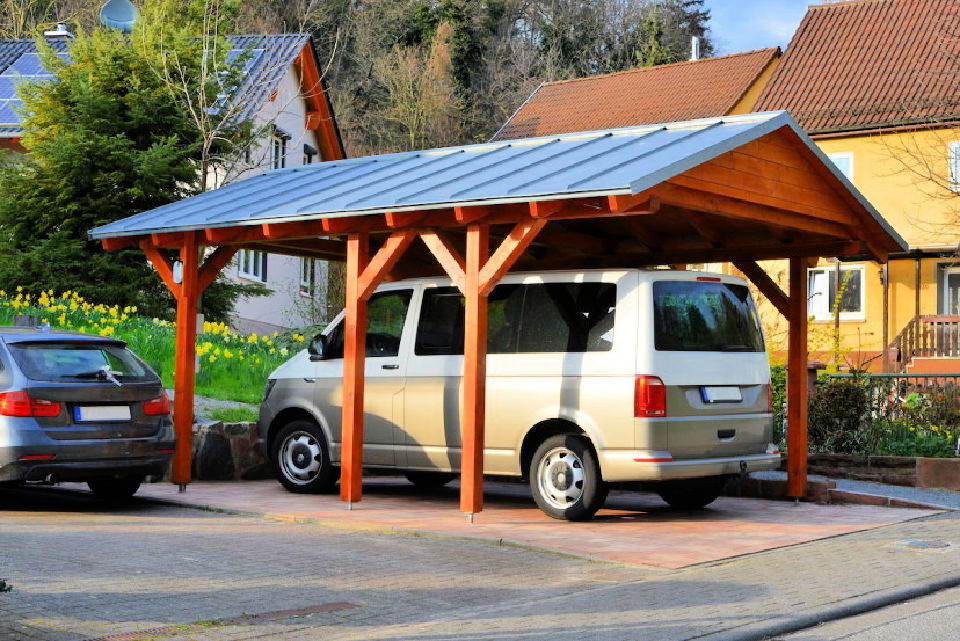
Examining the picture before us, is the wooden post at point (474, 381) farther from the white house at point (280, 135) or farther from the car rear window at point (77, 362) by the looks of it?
the white house at point (280, 135)

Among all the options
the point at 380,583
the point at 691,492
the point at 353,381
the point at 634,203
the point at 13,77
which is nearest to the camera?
the point at 380,583

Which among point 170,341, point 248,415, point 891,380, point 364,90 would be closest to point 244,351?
point 170,341

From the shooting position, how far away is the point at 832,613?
7312 millimetres

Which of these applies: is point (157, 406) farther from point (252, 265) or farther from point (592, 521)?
point (252, 265)

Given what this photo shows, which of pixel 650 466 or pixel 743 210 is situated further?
pixel 743 210

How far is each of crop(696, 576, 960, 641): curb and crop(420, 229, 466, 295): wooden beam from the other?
4.56 meters

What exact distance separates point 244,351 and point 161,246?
6.02 meters

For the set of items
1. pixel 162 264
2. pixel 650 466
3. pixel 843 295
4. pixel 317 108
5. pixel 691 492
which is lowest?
pixel 691 492

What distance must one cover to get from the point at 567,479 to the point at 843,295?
78.0 ft

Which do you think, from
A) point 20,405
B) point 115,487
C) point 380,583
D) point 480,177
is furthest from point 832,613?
point 115,487

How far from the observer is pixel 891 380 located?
16.0 m

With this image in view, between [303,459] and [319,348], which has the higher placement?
[319,348]

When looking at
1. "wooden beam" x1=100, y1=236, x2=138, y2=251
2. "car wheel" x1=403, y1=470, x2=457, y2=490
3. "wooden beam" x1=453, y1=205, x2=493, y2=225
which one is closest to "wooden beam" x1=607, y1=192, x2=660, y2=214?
"wooden beam" x1=453, y1=205, x2=493, y2=225

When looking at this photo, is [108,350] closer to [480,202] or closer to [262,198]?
[262,198]
